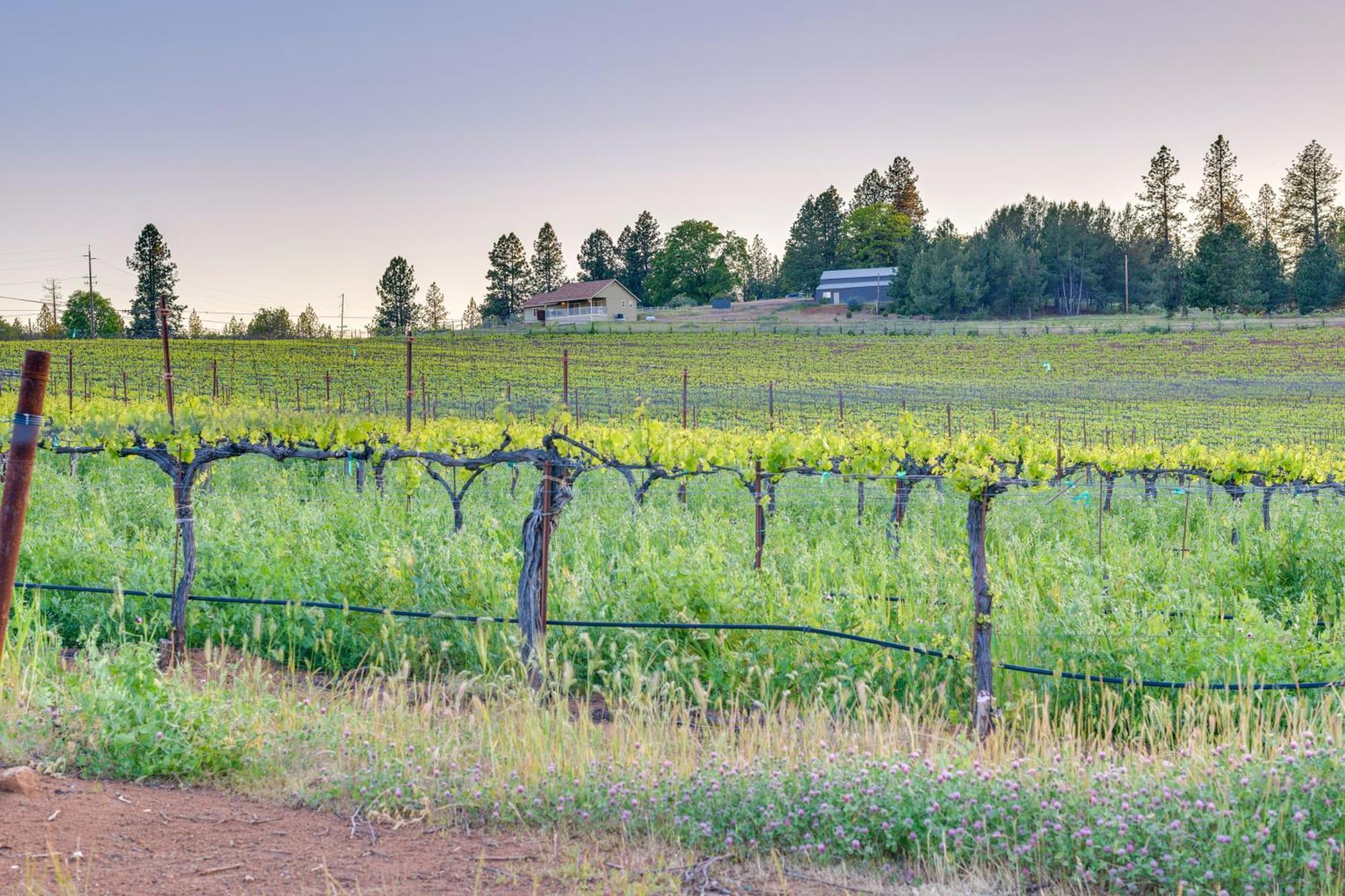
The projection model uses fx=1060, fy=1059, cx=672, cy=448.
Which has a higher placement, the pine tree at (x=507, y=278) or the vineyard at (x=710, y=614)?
the pine tree at (x=507, y=278)

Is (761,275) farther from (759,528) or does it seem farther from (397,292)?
(759,528)

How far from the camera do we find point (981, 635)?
5621 millimetres

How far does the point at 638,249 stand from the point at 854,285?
64.0 ft

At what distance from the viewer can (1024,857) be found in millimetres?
3746

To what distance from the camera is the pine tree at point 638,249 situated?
86500 millimetres

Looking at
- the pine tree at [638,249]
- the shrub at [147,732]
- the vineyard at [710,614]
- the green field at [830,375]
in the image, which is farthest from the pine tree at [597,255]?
the shrub at [147,732]

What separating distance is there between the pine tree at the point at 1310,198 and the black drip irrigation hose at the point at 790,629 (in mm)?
76075

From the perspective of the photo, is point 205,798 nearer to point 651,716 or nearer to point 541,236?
point 651,716

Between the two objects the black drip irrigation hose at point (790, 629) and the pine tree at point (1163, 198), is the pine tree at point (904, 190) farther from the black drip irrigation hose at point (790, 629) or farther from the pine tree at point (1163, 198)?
the black drip irrigation hose at point (790, 629)

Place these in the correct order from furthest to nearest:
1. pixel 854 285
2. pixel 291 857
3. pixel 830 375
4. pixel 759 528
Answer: pixel 854 285 < pixel 830 375 < pixel 759 528 < pixel 291 857

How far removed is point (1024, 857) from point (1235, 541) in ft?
→ 31.9

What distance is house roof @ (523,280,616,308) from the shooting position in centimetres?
7200

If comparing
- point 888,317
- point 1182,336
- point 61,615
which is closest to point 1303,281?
point 1182,336

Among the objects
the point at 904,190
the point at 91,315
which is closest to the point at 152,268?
the point at 91,315
